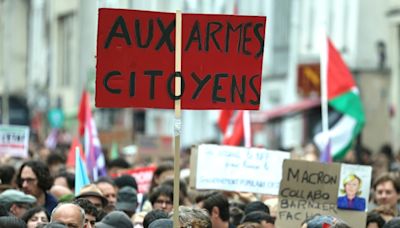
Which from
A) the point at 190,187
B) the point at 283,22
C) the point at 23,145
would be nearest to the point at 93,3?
the point at 283,22

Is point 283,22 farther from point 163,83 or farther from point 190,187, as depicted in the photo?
point 163,83

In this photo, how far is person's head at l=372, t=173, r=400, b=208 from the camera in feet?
45.4

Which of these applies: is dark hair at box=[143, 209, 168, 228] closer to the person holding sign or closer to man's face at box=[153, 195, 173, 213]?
man's face at box=[153, 195, 173, 213]

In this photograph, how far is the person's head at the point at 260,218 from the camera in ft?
37.1

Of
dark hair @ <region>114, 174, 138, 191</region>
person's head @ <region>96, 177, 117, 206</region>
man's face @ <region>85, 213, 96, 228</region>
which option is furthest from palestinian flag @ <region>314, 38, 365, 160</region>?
man's face @ <region>85, 213, 96, 228</region>

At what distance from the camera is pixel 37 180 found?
41.2ft

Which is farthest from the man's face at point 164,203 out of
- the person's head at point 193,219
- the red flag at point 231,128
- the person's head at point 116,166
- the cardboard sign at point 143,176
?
the red flag at point 231,128

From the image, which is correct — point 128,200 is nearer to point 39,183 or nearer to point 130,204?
point 130,204

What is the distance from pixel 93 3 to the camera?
54562mm

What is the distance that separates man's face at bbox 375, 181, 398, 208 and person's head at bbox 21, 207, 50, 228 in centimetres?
396

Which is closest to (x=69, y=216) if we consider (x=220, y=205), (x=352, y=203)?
(x=220, y=205)

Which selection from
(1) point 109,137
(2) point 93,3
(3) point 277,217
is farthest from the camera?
(2) point 93,3

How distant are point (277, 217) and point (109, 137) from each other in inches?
654

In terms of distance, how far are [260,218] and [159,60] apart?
7.10ft
